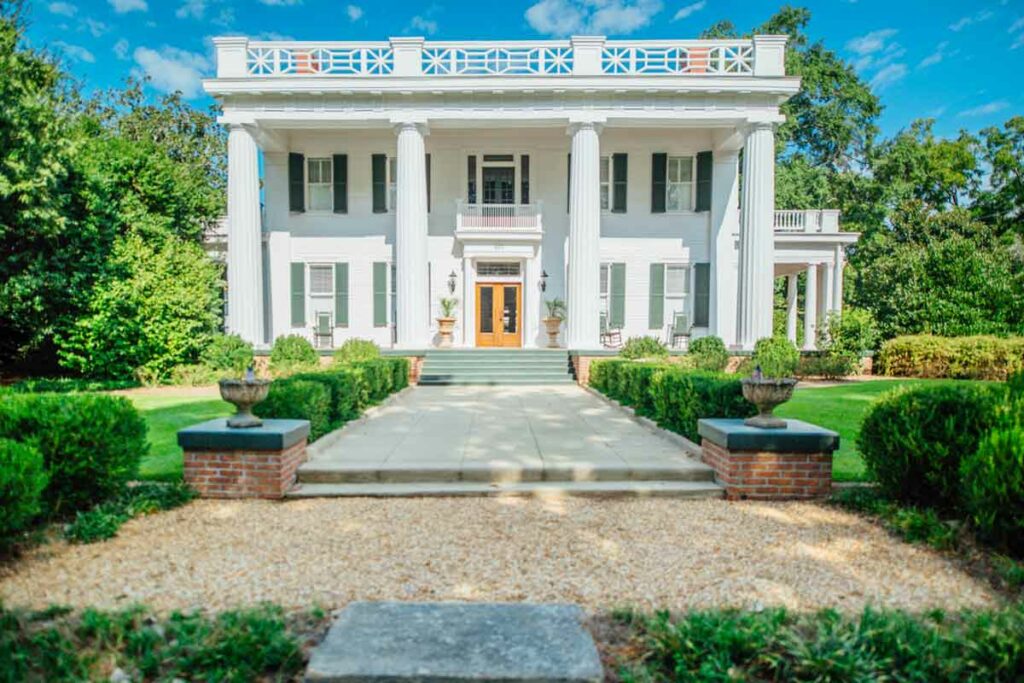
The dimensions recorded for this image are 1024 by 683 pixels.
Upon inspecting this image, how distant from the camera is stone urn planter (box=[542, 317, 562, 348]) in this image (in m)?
17.8

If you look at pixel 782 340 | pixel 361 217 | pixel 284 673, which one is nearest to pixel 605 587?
pixel 284 673

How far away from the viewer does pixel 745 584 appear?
3.47 m

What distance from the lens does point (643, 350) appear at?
579 inches

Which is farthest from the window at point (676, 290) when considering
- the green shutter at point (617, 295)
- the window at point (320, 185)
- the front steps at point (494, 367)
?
the window at point (320, 185)

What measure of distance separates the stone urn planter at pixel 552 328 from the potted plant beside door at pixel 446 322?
117 inches

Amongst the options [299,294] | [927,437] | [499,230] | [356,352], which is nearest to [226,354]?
[299,294]

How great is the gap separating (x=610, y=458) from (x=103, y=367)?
46.7 ft

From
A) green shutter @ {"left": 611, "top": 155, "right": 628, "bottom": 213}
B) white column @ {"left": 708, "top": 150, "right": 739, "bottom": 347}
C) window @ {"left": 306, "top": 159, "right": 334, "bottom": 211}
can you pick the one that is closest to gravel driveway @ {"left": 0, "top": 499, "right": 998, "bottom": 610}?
white column @ {"left": 708, "top": 150, "right": 739, "bottom": 347}

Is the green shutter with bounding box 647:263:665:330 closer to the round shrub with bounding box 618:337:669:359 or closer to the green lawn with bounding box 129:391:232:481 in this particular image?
the round shrub with bounding box 618:337:669:359

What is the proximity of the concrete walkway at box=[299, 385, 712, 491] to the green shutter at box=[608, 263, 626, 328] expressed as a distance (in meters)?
8.24

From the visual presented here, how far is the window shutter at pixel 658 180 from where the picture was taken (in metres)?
18.4

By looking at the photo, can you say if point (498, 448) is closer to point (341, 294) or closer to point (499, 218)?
point (499, 218)

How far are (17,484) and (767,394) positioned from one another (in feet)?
18.8

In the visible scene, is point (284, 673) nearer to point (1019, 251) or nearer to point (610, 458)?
point (610, 458)
